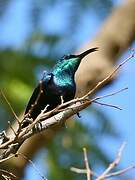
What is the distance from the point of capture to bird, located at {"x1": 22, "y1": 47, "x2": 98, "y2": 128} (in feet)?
15.1

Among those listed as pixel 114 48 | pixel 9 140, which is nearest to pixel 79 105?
pixel 9 140

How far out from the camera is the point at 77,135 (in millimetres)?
7098

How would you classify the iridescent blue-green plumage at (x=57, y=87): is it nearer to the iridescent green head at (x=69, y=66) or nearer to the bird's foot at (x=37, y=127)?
the iridescent green head at (x=69, y=66)

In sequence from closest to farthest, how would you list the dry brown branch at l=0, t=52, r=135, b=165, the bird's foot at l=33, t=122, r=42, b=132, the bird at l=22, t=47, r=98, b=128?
the dry brown branch at l=0, t=52, r=135, b=165, the bird's foot at l=33, t=122, r=42, b=132, the bird at l=22, t=47, r=98, b=128

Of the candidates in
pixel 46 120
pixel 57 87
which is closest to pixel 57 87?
pixel 57 87

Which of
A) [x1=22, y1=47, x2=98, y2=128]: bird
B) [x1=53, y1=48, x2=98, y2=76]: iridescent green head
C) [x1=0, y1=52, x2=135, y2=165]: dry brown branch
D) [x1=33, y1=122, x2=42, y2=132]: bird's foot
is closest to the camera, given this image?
[x1=0, y1=52, x2=135, y2=165]: dry brown branch

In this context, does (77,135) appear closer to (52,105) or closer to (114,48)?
(114,48)

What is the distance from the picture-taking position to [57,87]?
4.79m

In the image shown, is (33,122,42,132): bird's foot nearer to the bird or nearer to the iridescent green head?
the bird

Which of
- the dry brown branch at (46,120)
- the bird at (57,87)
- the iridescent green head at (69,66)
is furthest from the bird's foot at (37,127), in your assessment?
the iridescent green head at (69,66)

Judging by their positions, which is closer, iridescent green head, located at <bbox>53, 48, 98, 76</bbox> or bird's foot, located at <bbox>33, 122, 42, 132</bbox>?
bird's foot, located at <bbox>33, 122, 42, 132</bbox>

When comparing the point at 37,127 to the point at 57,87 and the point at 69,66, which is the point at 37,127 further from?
the point at 69,66

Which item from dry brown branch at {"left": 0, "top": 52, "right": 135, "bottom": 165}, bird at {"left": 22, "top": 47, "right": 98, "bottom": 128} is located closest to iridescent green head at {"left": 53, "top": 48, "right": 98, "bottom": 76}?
bird at {"left": 22, "top": 47, "right": 98, "bottom": 128}

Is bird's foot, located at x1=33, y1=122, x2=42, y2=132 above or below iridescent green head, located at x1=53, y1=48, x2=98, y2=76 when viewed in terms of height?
above
